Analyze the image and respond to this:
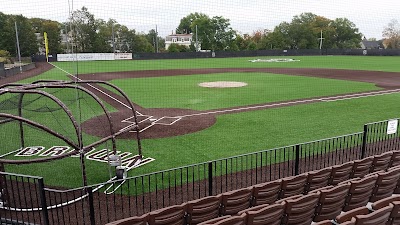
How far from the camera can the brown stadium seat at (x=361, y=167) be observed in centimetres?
879

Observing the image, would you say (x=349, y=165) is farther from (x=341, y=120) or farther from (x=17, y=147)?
(x=17, y=147)

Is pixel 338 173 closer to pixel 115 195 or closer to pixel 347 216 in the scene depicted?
pixel 347 216

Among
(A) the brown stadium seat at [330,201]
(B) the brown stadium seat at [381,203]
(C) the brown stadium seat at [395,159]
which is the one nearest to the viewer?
(B) the brown stadium seat at [381,203]

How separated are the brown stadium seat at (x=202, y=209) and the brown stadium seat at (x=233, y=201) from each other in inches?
7.5

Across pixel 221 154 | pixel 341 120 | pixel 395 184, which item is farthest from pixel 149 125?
pixel 395 184

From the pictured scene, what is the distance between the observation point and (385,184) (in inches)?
298

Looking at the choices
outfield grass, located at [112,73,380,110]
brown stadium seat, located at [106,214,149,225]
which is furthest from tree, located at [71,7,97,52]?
brown stadium seat, located at [106,214,149,225]

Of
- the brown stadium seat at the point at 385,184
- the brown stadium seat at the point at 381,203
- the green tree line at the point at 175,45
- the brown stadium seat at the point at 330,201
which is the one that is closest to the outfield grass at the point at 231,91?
the green tree line at the point at 175,45

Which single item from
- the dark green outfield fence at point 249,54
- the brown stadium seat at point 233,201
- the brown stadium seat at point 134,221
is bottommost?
the brown stadium seat at point 233,201

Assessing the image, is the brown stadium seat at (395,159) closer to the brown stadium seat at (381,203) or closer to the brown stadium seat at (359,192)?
the brown stadium seat at (359,192)

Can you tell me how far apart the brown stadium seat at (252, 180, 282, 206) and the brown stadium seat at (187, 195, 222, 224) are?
37.2 inches

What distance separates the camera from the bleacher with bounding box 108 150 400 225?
18.8 feet

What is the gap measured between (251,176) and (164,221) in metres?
4.57

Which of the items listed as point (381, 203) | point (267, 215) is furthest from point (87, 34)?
point (381, 203)
